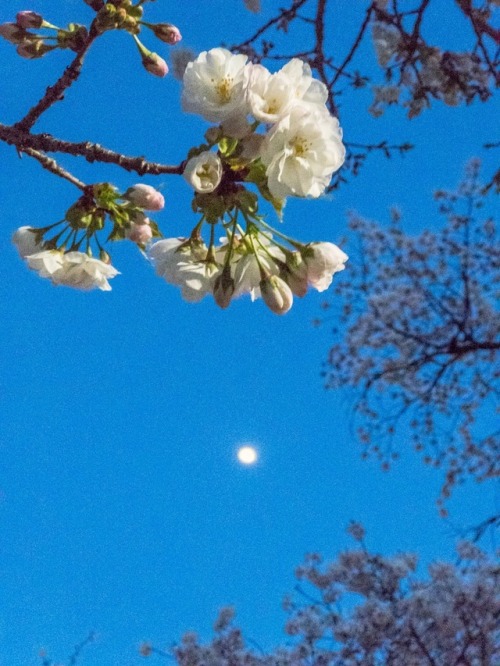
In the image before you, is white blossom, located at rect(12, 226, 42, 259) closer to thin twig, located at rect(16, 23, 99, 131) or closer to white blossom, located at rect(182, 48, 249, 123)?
thin twig, located at rect(16, 23, 99, 131)

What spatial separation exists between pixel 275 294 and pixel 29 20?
76 cm

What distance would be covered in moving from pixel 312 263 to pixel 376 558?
9601 mm

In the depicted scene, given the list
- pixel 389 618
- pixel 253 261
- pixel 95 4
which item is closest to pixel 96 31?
pixel 95 4

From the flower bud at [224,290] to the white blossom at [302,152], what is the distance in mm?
193

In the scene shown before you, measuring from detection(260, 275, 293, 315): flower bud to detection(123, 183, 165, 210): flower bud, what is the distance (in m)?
0.26

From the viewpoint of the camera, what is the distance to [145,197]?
120cm

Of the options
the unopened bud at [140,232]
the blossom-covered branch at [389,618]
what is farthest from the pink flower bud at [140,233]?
the blossom-covered branch at [389,618]

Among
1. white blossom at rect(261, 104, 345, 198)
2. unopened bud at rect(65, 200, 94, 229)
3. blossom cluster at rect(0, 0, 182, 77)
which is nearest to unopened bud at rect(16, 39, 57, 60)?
blossom cluster at rect(0, 0, 182, 77)

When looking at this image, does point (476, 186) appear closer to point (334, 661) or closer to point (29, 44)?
point (334, 661)

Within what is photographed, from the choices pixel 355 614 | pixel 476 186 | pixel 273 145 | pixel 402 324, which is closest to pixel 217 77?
pixel 273 145

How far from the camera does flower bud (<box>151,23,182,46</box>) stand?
1436 millimetres

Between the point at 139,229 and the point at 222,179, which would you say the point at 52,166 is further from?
the point at 222,179

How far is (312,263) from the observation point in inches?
47.1

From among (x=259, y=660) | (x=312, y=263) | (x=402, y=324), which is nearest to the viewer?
(x=312, y=263)
